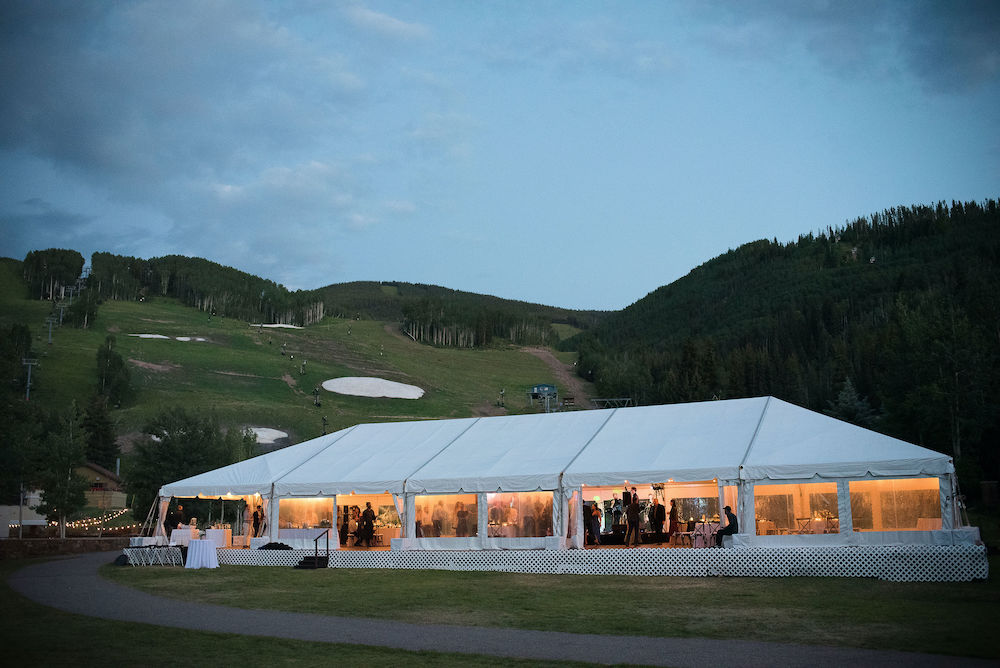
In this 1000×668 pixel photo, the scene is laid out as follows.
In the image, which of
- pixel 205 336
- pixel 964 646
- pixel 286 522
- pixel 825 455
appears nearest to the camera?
pixel 964 646

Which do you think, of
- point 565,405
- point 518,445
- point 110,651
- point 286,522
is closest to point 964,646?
point 110,651

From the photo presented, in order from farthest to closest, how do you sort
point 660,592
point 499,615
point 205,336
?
point 205,336, point 660,592, point 499,615

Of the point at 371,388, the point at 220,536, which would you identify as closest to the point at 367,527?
the point at 220,536

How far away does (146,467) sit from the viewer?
101 feet

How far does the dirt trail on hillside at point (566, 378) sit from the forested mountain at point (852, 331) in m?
2.33

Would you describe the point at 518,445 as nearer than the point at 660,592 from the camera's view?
No

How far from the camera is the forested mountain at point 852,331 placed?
3853 centimetres

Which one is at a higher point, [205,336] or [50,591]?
[205,336]

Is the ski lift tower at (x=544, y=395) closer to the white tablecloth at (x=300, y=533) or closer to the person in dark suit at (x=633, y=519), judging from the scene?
the white tablecloth at (x=300, y=533)

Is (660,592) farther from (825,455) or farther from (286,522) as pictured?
(286,522)

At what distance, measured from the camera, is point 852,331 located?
8700cm

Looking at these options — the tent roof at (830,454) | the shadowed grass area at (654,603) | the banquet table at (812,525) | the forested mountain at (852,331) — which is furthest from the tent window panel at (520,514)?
the forested mountain at (852,331)

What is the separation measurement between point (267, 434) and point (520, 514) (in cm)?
3638

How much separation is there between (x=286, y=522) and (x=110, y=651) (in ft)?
51.5
